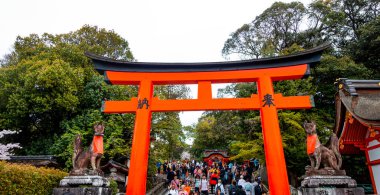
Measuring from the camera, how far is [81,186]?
6.50 m

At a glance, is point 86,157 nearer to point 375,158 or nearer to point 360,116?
point 360,116

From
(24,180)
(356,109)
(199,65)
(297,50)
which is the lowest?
(24,180)

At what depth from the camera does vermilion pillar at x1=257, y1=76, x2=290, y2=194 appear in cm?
691

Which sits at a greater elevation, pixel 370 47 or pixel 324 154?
pixel 370 47

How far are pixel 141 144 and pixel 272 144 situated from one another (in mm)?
3977

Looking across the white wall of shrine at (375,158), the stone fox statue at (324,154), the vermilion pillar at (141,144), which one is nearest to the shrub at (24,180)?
the vermilion pillar at (141,144)

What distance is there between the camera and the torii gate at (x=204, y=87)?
754 cm

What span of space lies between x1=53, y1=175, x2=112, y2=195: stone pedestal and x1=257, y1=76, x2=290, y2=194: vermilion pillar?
4.76 meters

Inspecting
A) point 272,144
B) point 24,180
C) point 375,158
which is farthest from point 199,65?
point 375,158

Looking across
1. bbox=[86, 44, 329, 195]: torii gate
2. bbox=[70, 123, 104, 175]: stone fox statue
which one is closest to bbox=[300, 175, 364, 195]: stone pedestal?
bbox=[86, 44, 329, 195]: torii gate

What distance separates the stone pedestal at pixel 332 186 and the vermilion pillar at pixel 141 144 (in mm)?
4587

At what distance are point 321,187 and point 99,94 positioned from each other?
13.8m

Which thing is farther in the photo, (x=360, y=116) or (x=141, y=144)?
(x=141, y=144)

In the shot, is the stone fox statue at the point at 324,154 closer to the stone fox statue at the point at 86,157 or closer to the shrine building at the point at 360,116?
the shrine building at the point at 360,116
